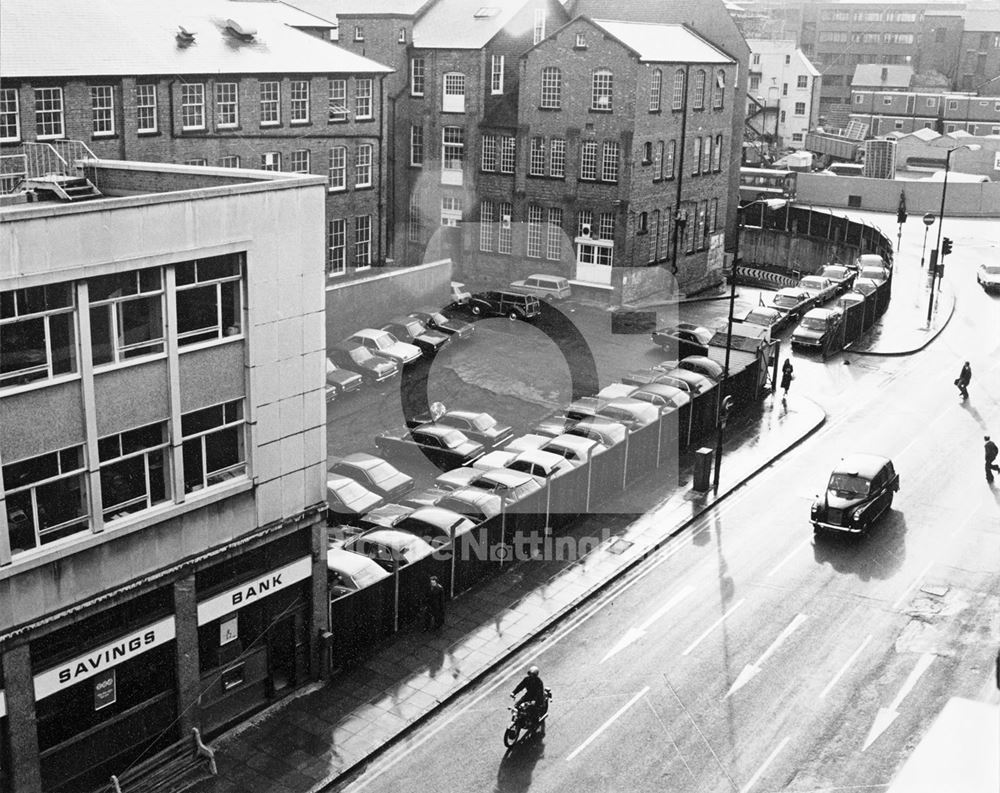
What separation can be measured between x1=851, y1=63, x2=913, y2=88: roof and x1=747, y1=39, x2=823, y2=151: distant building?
15585mm

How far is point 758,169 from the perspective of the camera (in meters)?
93.6

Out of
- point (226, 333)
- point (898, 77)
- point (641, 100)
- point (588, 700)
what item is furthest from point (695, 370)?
point (898, 77)

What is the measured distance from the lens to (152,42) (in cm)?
4400

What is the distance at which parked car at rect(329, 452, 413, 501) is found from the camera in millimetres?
32656

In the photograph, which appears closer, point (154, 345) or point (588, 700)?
point (154, 345)

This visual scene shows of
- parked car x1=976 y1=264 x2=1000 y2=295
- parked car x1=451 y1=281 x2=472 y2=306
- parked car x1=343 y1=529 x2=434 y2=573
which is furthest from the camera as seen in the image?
parked car x1=976 y1=264 x2=1000 y2=295

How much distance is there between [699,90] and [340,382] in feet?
93.1

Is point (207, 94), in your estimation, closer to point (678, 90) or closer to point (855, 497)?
point (678, 90)

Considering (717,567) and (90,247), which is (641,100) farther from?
(90,247)

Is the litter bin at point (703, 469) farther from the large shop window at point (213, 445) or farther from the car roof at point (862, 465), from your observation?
the large shop window at point (213, 445)

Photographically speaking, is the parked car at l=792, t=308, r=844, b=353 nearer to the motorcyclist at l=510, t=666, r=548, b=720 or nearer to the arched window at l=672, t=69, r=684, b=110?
the arched window at l=672, t=69, r=684, b=110

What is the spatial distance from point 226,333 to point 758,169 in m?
78.9

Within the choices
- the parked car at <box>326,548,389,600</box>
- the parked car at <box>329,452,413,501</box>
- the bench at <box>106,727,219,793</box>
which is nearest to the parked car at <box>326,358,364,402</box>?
the parked car at <box>329,452,413,501</box>

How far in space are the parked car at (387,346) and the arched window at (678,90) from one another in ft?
70.2
